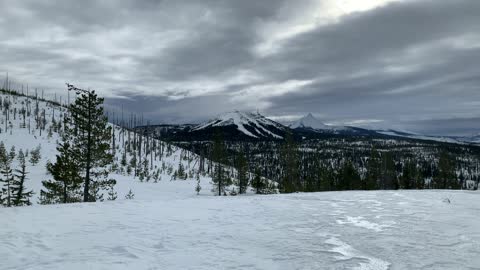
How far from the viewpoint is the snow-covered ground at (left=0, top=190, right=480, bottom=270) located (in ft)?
18.6

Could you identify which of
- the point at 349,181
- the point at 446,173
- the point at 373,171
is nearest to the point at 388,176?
the point at 373,171

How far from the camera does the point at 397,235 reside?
8000mm

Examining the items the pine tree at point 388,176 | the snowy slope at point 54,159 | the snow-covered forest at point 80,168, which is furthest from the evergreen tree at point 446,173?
the snowy slope at point 54,159

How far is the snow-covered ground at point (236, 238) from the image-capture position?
224 inches

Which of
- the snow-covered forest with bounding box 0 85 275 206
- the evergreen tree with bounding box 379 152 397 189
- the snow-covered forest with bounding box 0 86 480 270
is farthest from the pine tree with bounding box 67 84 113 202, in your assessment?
the evergreen tree with bounding box 379 152 397 189

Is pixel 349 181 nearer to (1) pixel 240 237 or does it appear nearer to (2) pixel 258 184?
(2) pixel 258 184

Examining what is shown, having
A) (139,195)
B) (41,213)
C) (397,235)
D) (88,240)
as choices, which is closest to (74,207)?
(41,213)

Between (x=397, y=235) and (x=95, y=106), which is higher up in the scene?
(x=95, y=106)

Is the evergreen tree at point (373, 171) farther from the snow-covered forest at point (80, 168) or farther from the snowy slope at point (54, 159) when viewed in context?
the snowy slope at point (54, 159)

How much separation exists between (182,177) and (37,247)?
6415cm

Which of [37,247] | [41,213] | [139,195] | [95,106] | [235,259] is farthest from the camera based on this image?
[139,195]

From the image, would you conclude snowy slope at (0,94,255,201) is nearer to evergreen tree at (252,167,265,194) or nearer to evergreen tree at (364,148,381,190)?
evergreen tree at (252,167,265,194)

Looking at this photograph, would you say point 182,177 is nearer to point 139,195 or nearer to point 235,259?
point 139,195

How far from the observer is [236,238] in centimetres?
768
